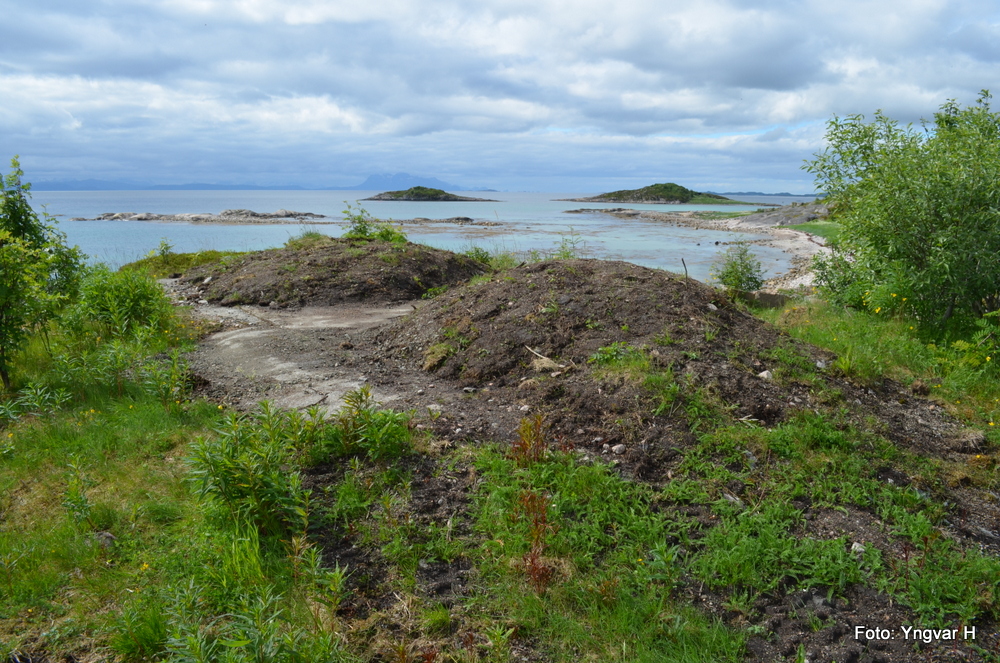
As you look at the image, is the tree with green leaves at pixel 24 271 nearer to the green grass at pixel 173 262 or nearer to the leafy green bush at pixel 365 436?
the leafy green bush at pixel 365 436

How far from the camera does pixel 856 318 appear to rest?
8555 mm

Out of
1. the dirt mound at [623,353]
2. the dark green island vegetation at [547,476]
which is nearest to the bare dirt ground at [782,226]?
the dark green island vegetation at [547,476]

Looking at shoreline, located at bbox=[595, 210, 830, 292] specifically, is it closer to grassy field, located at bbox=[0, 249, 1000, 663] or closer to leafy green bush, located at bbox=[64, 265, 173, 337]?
grassy field, located at bbox=[0, 249, 1000, 663]

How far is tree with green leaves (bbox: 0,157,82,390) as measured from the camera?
5.99 m

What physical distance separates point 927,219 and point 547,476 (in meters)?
6.45

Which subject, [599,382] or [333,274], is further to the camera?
[333,274]

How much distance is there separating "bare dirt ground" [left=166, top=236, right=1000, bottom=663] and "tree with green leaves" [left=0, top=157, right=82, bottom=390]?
1.75 metres

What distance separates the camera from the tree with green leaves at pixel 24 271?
19.7 feet

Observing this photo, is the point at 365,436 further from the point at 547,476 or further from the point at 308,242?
the point at 308,242

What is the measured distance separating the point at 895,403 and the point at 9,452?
8.16 meters

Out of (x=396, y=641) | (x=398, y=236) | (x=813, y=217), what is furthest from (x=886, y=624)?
(x=813, y=217)

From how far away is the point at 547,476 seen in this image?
165 inches

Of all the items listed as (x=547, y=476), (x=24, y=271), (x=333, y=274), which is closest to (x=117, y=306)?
(x=24, y=271)

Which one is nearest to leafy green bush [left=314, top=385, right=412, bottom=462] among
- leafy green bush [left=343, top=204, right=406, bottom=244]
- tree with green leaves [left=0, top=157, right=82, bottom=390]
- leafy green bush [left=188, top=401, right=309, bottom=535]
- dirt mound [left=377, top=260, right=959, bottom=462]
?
leafy green bush [left=188, top=401, right=309, bottom=535]
